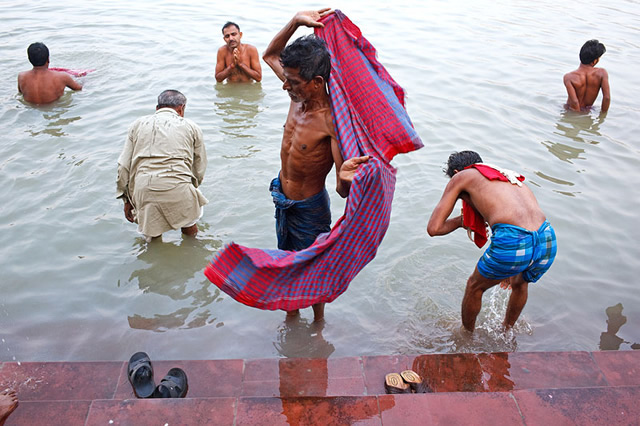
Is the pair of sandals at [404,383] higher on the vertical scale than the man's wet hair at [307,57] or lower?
lower

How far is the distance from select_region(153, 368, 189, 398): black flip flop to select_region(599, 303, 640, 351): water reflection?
10.5 ft

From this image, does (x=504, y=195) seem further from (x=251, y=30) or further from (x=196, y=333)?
(x=251, y=30)

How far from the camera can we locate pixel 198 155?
518 centimetres

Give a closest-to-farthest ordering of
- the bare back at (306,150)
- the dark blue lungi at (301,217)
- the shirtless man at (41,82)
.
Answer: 1. the bare back at (306,150)
2. the dark blue lungi at (301,217)
3. the shirtless man at (41,82)

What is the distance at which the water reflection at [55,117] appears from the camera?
752 cm

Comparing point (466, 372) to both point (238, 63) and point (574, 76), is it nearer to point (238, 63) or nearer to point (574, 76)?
point (574, 76)

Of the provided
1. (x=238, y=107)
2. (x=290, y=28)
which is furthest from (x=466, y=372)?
(x=238, y=107)

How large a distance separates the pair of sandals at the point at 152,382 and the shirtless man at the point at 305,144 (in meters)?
1.31

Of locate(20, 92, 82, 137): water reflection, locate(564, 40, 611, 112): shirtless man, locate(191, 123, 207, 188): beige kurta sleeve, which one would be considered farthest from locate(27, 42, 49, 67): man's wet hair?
locate(564, 40, 611, 112): shirtless man

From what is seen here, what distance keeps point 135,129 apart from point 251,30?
25.6 ft

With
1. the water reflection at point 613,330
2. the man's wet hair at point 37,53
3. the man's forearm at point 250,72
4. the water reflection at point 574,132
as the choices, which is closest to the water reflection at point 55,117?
the man's wet hair at point 37,53

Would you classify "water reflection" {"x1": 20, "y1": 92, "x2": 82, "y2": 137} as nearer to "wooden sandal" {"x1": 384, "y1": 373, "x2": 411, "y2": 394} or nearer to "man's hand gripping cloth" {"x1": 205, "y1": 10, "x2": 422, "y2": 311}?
"man's hand gripping cloth" {"x1": 205, "y1": 10, "x2": 422, "y2": 311}

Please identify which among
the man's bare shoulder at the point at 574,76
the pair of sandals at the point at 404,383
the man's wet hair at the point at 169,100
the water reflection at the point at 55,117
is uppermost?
the man's wet hair at the point at 169,100

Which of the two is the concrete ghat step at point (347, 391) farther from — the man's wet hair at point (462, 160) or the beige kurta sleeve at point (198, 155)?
the beige kurta sleeve at point (198, 155)
